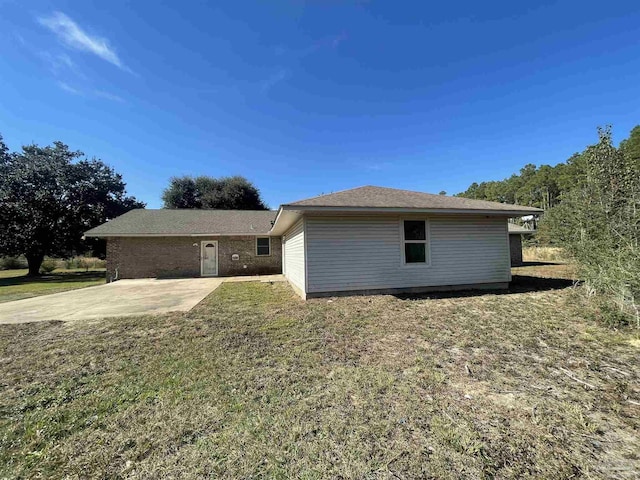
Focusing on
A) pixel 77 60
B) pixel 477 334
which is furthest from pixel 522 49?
pixel 77 60

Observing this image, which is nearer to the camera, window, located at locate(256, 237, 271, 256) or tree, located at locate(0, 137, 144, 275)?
window, located at locate(256, 237, 271, 256)

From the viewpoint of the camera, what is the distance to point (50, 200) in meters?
20.3

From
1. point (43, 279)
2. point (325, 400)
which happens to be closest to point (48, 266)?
point (43, 279)

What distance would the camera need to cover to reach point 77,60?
8258 mm

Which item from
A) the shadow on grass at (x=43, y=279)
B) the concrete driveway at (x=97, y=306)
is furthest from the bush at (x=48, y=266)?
the concrete driveway at (x=97, y=306)

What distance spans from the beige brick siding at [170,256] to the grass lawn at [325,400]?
9496 millimetres

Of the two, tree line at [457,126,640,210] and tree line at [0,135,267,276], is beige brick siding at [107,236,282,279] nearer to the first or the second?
tree line at [0,135,267,276]

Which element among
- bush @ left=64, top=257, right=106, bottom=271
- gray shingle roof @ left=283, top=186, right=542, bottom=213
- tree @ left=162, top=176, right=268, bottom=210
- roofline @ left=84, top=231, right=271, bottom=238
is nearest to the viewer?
gray shingle roof @ left=283, top=186, right=542, bottom=213

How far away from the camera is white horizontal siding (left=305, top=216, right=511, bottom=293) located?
7.24 m

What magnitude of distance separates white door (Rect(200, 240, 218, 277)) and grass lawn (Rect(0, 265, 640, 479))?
9535 mm

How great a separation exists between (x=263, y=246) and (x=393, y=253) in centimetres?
921

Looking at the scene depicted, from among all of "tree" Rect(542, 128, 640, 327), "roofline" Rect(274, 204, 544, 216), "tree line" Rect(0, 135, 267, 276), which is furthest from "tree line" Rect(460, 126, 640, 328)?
"tree line" Rect(0, 135, 267, 276)

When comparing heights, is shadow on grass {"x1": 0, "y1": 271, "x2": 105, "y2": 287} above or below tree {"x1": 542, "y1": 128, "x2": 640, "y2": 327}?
below

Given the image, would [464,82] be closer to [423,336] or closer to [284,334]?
[423,336]
